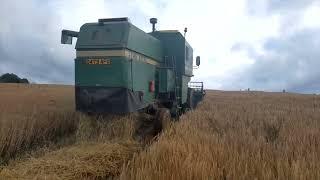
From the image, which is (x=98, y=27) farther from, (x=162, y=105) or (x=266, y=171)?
(x=266, y=171)

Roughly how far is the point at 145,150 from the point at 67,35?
20.8ft

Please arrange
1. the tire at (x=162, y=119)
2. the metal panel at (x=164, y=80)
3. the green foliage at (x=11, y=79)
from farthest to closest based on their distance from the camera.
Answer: the green foliage at (x=11, y=79), the metal panel at (x=164, y=80), the tire at (x=162, y=119)

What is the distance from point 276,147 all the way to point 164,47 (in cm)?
874

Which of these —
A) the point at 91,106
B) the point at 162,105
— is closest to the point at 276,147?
the point at 91,106

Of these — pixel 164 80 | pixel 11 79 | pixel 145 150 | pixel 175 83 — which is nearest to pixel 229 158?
pixel 145 150

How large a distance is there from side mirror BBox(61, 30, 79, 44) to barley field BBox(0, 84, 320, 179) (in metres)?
2.11

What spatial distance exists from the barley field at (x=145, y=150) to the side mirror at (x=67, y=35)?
2.11 meters

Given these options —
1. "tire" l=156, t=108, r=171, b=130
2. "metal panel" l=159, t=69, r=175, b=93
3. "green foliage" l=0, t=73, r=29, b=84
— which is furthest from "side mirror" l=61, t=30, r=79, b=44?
"green foliage" l=0, t=73, r=29, b=84

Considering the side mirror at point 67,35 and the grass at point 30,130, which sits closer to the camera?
the grass at point 30,130

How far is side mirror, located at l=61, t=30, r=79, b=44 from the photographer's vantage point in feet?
46.0

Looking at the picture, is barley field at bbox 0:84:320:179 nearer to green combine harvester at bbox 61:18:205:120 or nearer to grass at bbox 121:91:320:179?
grass at bbox 121:91:320:179

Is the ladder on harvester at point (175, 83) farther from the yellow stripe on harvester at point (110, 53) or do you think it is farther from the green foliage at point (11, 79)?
the green foliage at point (11, 79)

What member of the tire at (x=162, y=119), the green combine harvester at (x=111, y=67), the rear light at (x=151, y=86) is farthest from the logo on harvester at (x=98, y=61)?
the tire at (x=162, y=119)

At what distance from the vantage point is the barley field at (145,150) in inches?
269
